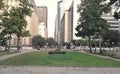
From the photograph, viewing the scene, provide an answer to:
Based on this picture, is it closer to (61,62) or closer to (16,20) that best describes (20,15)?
(16,20)

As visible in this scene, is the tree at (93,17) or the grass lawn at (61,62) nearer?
the grass lawn at (61,62)

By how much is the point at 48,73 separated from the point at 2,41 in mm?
82433

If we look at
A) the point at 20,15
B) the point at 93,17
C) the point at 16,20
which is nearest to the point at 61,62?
the point at 93,17

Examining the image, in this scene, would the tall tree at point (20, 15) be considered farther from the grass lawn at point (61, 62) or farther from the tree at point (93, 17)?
the grass lawn at point (61, 62)

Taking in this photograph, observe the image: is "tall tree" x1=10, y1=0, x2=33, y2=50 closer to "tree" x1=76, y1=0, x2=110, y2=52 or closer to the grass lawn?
"tree" x1=76, y1=0, x2=110, y2=52

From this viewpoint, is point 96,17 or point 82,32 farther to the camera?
point 82,32

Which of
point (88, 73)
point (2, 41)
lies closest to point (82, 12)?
point (2, 41)

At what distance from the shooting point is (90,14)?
79875 mm

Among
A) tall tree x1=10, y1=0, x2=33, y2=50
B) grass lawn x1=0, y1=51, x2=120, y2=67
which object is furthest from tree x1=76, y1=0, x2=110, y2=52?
grass lawn x1=0, y1=51, x2=120, y2=67

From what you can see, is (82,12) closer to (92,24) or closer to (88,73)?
(92,24)

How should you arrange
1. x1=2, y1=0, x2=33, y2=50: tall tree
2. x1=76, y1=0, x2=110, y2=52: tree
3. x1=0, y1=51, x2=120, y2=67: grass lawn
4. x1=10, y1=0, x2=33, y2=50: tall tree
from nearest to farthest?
x1=0, y1=51, x2=120, y2=67: grass lawn, x1=76, y1=0, x2=110, y2=52: tree, x1=2, y1=0, x2=33, y2=50: tall tree, x1=10, y1=0, x2=33, y2=50: tall tree

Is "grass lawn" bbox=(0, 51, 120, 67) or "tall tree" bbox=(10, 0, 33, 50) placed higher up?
"tall tree" bbox=(10, 0, 33, 50)

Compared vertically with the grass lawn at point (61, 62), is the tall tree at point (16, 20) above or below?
above

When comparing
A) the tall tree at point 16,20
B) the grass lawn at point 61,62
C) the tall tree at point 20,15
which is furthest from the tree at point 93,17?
the grass lawn at point 61,62
